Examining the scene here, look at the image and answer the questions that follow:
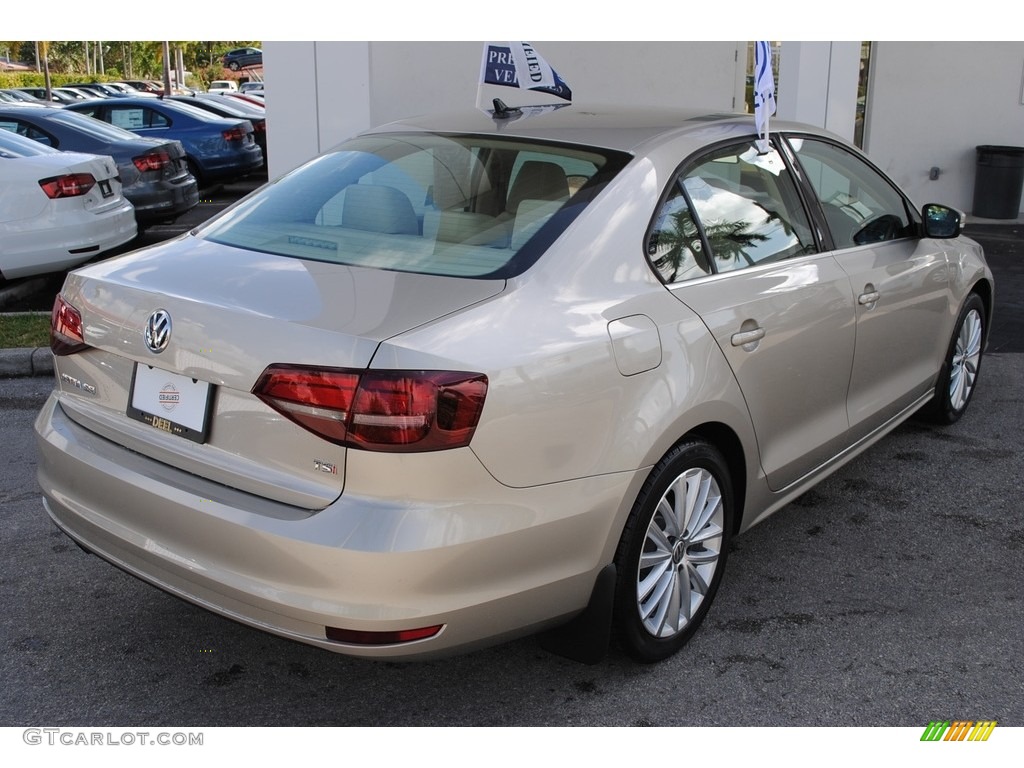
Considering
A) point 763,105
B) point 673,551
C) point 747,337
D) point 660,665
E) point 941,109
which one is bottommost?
point 660,665

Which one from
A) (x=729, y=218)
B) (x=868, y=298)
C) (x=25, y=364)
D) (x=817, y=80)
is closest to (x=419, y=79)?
(x=817, y=80)

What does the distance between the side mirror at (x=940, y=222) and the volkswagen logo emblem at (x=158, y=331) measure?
3.24m

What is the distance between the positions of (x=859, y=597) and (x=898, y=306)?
1252 mm

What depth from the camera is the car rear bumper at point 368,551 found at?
2.46 m

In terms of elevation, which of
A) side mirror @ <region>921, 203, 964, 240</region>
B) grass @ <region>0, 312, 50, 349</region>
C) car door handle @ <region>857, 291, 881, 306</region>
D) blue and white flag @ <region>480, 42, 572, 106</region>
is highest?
blue and white flag @ <region>480, 42, 572, 106</region>

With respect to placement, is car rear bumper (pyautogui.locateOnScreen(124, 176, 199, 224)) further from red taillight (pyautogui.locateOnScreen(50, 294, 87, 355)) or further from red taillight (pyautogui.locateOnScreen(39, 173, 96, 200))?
red taillight (pyautogui.locateOnScreen(50, 294, 87, 355))

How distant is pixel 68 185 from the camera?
800cm

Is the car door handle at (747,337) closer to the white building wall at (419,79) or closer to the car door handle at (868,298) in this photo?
the car door handle at (868,298)

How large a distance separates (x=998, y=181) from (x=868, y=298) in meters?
9.70

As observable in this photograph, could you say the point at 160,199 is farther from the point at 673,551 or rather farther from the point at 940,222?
the point at 673,551

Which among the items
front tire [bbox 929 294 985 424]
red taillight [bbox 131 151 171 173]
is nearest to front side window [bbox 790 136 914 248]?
front tire [bbox 929 294 985 424]

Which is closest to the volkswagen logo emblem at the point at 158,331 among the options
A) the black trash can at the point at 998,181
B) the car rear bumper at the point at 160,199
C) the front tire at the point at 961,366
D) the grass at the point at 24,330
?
the front tire at the point at 961,366

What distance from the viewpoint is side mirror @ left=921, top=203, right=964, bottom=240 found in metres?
4.55

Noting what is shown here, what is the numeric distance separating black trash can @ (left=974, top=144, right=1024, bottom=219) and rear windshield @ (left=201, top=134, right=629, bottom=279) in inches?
422
